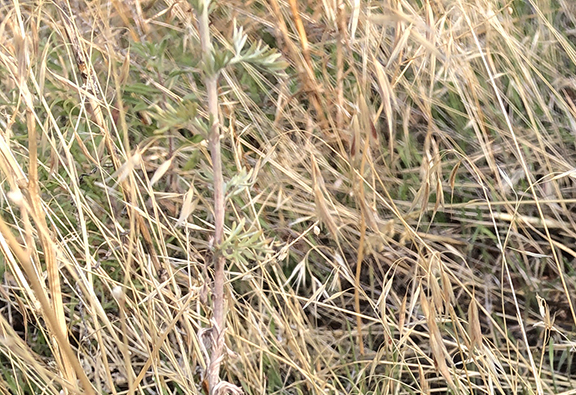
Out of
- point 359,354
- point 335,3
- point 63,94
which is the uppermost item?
point 335,3

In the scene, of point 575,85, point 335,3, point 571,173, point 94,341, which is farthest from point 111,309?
point 575,85

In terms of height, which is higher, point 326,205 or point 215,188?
point 215,188

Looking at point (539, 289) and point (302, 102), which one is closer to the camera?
point (539, 289)

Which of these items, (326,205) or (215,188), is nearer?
(215,188)

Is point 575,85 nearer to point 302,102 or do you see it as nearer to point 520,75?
point 520,75

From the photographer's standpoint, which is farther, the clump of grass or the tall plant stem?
the clump of grass

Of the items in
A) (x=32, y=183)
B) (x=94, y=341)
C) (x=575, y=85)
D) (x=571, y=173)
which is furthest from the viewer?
(x=575, y=85)

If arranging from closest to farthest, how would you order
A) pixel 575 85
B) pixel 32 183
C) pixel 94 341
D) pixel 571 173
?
pixel 32 183
pixel 571 173
pixel 94 341
pixel 575 85

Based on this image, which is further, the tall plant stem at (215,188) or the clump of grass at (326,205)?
the clump of grass at (326,205)
